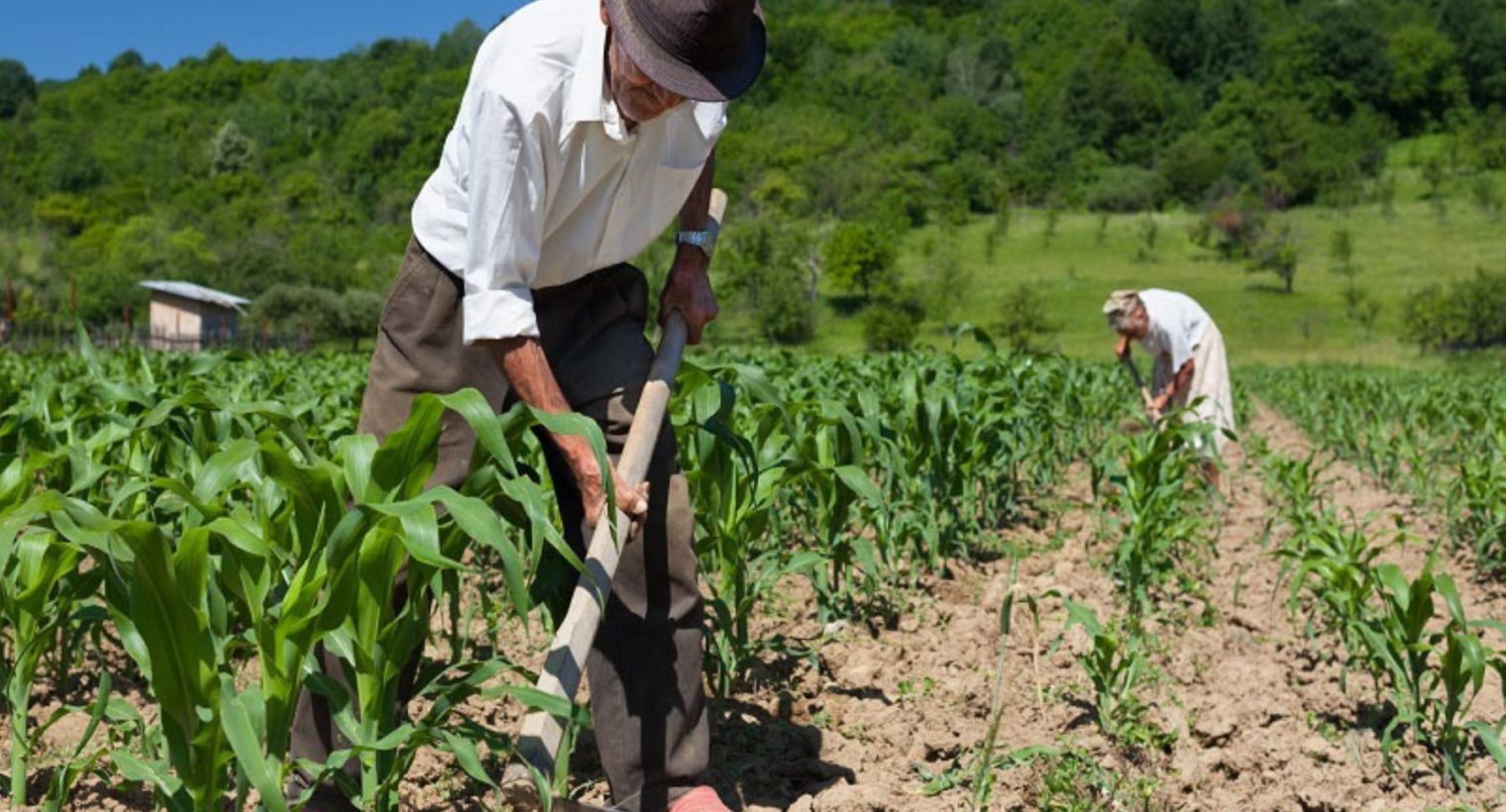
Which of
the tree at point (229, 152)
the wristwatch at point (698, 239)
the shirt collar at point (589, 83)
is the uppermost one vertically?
the tree at point (229, 152)

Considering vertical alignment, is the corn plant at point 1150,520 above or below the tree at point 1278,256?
below

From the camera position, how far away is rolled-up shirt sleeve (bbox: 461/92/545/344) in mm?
2395

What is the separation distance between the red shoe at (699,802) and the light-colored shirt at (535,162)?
1001 millimetres

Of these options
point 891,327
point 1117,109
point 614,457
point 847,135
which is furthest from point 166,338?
point 1117,109

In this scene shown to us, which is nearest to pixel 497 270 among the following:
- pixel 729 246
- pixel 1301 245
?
pixel 729 246

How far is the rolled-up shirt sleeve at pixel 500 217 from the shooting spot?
2.39 m

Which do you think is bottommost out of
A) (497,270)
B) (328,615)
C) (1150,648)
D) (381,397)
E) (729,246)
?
(1150,648)

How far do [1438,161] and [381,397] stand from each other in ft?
264

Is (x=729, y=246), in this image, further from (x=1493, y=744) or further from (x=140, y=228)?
(x=1493, y=744)

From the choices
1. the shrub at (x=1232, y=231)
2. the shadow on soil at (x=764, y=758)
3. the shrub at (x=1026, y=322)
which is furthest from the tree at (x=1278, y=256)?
the shadow on soil at (x=764, y=758)

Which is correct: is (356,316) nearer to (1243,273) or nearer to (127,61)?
(1243,273)

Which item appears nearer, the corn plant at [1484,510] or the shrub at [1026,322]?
the corn plant at [1484,510]

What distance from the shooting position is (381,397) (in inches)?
111

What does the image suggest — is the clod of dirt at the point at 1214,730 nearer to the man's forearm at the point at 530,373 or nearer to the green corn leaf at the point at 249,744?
the man's forearm at the point at 530,373
